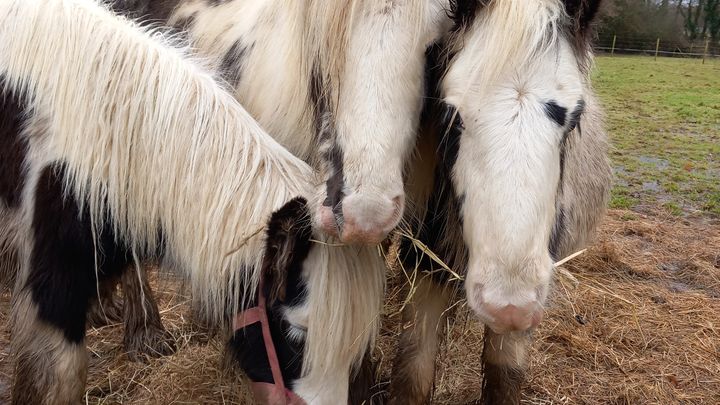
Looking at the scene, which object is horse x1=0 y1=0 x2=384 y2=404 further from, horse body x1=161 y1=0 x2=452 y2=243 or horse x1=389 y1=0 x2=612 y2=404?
horse x1=389 y1=0 x2=612 y2=404

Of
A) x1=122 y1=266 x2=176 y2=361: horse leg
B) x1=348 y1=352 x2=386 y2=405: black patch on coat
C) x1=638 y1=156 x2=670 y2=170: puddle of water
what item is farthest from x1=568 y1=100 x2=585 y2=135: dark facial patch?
x1=638 y1=156 x2=670 y2=170: puddle of water

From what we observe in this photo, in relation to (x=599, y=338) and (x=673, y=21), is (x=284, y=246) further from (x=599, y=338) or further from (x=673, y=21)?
(x=673, y=21)

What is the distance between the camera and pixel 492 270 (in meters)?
1.72

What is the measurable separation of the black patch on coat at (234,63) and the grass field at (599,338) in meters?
0.95

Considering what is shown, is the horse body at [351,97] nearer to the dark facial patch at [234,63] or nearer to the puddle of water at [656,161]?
the dark facial patch at [234,63]

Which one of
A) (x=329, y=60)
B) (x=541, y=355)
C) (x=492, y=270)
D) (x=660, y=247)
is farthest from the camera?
(x=660, y=247)

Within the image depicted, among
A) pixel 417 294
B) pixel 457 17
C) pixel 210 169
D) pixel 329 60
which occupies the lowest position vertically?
pixel 417 294

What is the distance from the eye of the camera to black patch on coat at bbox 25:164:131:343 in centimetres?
209

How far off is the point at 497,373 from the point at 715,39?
1268 inches

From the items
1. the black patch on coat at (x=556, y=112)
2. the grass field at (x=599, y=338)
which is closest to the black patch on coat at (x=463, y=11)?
the black patch on coat at (x=556, y=112)

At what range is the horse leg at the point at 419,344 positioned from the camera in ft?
8.53

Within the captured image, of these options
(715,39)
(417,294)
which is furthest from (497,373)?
(715,39)

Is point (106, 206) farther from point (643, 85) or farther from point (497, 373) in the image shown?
point (643, 85)

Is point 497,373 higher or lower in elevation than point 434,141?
lower
